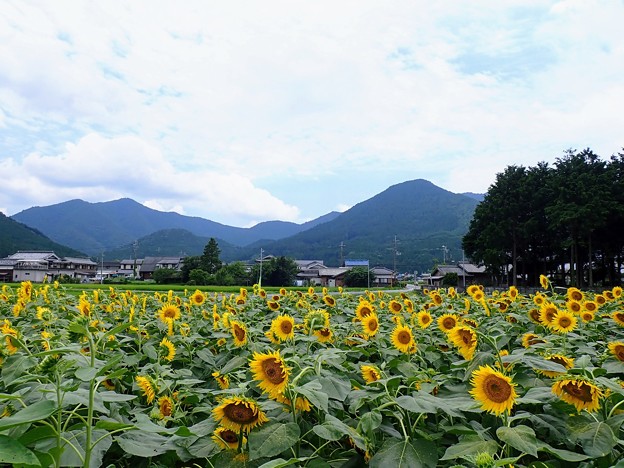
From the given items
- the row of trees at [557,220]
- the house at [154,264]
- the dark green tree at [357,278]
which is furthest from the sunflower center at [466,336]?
the house at [154,264]

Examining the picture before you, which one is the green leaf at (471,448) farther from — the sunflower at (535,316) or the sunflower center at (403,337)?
the sunflower at (535,316)

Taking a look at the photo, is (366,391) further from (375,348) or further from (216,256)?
(216,256)

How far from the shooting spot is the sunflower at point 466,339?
200 centimetres

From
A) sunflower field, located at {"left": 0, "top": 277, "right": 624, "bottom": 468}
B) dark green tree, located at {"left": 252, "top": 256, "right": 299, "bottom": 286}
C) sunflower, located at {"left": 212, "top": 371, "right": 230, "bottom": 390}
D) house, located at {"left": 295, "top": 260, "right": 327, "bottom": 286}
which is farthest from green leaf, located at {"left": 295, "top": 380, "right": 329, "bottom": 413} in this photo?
house, located at {"left": 295, "top": 260, "right": 327, "bottom": 286}

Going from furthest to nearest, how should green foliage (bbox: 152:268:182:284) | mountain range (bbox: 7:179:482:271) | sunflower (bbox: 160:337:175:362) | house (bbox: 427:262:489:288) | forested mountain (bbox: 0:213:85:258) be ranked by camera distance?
1. mountain range (bbox: 7:179:482:271)
2. forested mountain (bbox: 0:213:85:258)
3. house (bbox: 427:262:489:288)
4. green foliage (bbox: 152:268:182:284)
5. sunflower (bbox: 160:337:175:362)

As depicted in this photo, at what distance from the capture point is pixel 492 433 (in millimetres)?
1433

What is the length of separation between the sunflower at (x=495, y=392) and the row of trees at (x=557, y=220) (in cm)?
2837

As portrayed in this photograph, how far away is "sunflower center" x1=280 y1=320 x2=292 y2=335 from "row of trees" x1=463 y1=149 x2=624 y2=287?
28.0 metres

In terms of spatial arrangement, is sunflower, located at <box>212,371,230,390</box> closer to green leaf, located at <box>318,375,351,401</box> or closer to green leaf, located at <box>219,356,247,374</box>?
green leaf, located at <box>219,356,247,374</box>

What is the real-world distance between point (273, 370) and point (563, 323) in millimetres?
1974

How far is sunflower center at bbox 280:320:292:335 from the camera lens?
222 cm

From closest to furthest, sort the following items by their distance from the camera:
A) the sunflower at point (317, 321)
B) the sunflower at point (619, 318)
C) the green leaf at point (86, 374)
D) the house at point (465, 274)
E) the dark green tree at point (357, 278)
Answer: the green leaf at point (86, 374) → the sunflower at point (317, 321) → the sunflower at point (619, 318) → the house at point (465, 274) → the dark green tree at point (357, 278)

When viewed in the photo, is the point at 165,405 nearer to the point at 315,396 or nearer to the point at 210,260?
the point at 315,396

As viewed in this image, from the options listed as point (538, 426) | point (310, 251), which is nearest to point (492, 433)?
point (538, 426)
